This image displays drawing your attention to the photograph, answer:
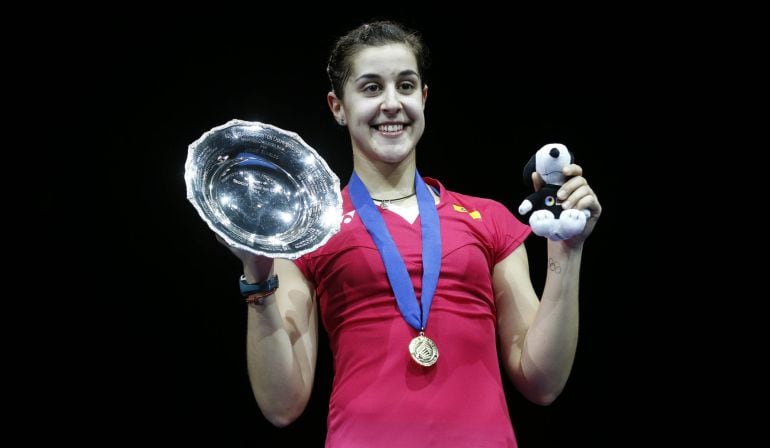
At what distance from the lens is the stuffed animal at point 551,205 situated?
1.76 m

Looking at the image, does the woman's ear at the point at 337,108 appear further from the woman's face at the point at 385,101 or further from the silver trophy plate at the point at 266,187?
the silver trophy plate at the point at 266,187

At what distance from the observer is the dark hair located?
221cm

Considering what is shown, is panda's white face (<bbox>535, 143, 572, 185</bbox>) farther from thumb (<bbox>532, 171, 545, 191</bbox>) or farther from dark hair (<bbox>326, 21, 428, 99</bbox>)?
dark hair (<bbox>326, 21, 428, 99</bbox>)

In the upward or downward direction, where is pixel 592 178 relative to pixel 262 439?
upward

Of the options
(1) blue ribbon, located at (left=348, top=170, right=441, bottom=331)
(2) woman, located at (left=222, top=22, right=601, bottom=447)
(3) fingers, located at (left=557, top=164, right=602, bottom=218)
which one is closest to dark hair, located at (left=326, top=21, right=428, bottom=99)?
(2) woman, located at (left=222, top=22, right=601, bottom=447)

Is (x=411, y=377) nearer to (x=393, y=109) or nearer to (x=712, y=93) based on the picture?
(x=393, y=109)

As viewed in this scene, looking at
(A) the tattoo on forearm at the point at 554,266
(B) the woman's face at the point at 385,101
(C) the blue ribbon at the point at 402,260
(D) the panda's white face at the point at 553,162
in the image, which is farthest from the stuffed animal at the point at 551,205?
(B) the woman's face at the point at 385,101

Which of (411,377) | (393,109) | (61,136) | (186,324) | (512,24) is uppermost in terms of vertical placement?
(512,24)

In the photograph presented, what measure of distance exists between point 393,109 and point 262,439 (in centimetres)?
153

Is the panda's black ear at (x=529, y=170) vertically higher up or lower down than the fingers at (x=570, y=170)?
higher up

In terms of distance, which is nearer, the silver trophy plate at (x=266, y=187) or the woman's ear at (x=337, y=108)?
the silver trophy plate at (x=266, y=187)

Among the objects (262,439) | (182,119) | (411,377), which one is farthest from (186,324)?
(411,377)

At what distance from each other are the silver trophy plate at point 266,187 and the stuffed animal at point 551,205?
1.46 feet

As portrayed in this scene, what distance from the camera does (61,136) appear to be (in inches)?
118
